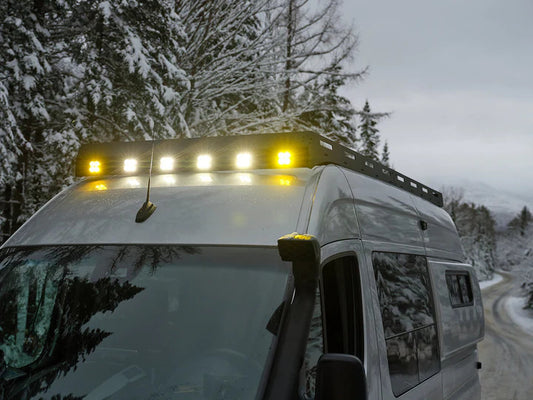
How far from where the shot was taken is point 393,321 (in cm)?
255

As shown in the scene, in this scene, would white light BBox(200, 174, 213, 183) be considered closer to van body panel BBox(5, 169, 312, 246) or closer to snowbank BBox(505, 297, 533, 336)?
van body panel BBox(5, 169, 312, 246)

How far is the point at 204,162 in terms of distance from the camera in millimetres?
2465

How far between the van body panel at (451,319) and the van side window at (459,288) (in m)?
0.04

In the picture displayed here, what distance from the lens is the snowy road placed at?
32.7 ft

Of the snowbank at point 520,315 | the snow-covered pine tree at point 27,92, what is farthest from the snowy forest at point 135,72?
the snowbank at point 520,315

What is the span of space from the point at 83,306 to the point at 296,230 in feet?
2.80

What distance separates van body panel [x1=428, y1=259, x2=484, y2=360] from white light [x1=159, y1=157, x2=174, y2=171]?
1.82 metres

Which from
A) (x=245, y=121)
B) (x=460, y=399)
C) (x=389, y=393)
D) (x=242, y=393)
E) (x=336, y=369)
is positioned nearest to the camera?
(x=336, y=369)

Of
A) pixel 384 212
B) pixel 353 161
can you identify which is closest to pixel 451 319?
pixel 384 212

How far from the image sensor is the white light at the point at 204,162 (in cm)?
245

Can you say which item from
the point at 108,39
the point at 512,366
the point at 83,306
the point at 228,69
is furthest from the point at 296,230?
the point at 512,366

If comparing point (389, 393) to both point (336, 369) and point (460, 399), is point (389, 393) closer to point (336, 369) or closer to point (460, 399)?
point (336, 369)

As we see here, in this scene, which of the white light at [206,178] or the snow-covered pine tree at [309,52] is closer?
the white light at [206,178]

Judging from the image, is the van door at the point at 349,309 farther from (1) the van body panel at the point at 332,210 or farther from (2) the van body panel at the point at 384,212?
(2) the van body panel at the point at 384,212
